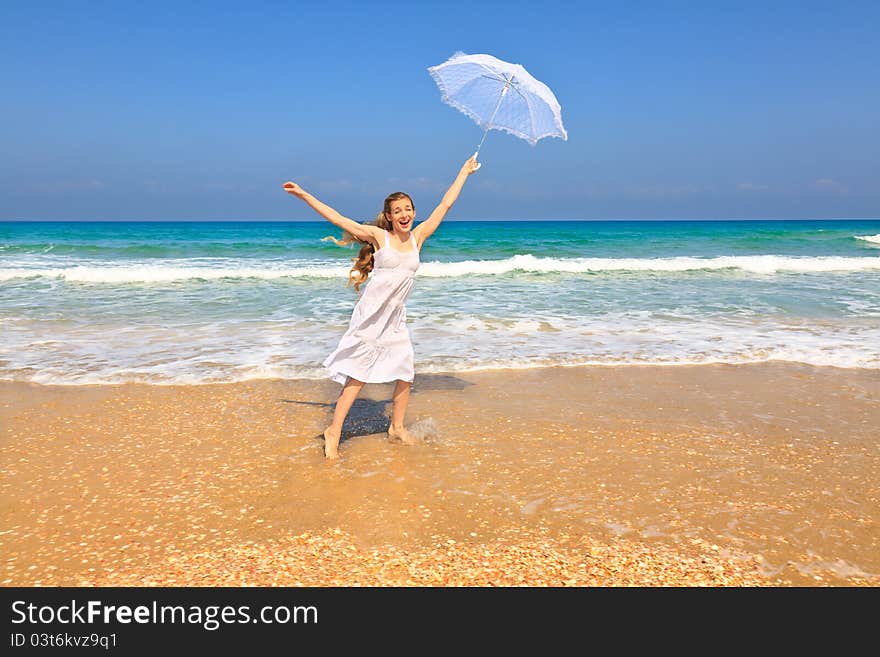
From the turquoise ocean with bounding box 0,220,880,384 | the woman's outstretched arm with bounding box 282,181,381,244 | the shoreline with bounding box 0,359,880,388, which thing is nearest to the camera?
the woman's outstretched arm with bounding box 282,181,381,244

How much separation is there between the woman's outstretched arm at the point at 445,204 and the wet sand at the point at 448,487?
156 centimetres

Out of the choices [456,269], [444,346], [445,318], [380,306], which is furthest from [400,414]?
[456,269]

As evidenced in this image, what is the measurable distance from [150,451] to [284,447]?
3.10ft

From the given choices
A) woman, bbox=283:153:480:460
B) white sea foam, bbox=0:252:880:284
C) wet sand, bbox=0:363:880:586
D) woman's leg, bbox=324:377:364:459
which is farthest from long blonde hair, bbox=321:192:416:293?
white sea foam, bbox=0:252:880:284

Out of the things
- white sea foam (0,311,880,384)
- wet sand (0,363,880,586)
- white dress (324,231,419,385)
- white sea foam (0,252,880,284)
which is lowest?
wet sand (0,363,880,586)

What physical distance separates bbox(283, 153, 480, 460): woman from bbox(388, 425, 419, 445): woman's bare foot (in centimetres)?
44

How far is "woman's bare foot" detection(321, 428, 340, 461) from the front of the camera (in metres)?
4.36

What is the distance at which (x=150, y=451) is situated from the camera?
14.8 feet

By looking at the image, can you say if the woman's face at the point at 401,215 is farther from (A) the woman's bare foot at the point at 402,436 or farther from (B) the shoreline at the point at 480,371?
(B) the shoreline at the point at 480,371

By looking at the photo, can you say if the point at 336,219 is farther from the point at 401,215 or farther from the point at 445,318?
the point at 445,318

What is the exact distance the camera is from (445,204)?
4.55 meters

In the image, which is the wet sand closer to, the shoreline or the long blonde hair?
the shoreline

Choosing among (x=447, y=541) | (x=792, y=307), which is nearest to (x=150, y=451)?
(x=447, y=541)
